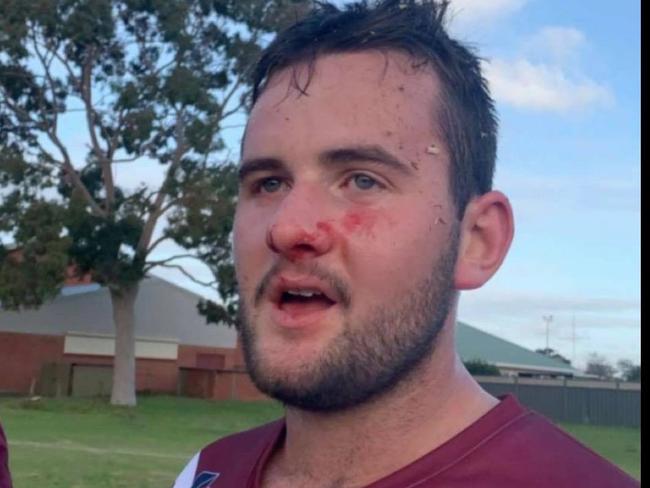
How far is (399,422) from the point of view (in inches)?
82.0

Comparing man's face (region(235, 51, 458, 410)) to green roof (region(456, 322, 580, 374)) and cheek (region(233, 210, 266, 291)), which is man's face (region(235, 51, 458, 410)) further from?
green roof (region(456, 322, 580, 374))

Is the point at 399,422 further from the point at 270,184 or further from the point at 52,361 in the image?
the point at 52,361

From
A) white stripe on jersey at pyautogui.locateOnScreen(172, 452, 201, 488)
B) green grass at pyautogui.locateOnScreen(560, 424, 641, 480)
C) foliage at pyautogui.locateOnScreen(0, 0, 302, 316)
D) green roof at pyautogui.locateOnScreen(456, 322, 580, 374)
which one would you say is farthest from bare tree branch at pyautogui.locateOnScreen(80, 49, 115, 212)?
white stripe on jersey at pyautogui.locateOnScreen(172, 452, 201, 488)

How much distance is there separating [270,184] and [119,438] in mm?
21405

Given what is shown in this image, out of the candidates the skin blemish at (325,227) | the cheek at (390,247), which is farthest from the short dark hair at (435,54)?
the skin blemish at (325,227)

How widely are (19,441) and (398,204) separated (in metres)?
19.2

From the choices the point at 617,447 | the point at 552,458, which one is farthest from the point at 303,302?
the point at 617,447

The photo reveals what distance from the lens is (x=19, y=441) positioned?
2011cm

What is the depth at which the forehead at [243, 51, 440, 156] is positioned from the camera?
6.74 ft

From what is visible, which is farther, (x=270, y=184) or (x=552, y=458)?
(x=270, y=184)

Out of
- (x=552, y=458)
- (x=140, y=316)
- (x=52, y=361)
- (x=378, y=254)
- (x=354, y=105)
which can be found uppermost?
(x=140, y=316)

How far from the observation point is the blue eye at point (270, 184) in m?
2.14

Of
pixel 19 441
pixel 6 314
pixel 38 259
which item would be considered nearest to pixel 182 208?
pixel 38 259
